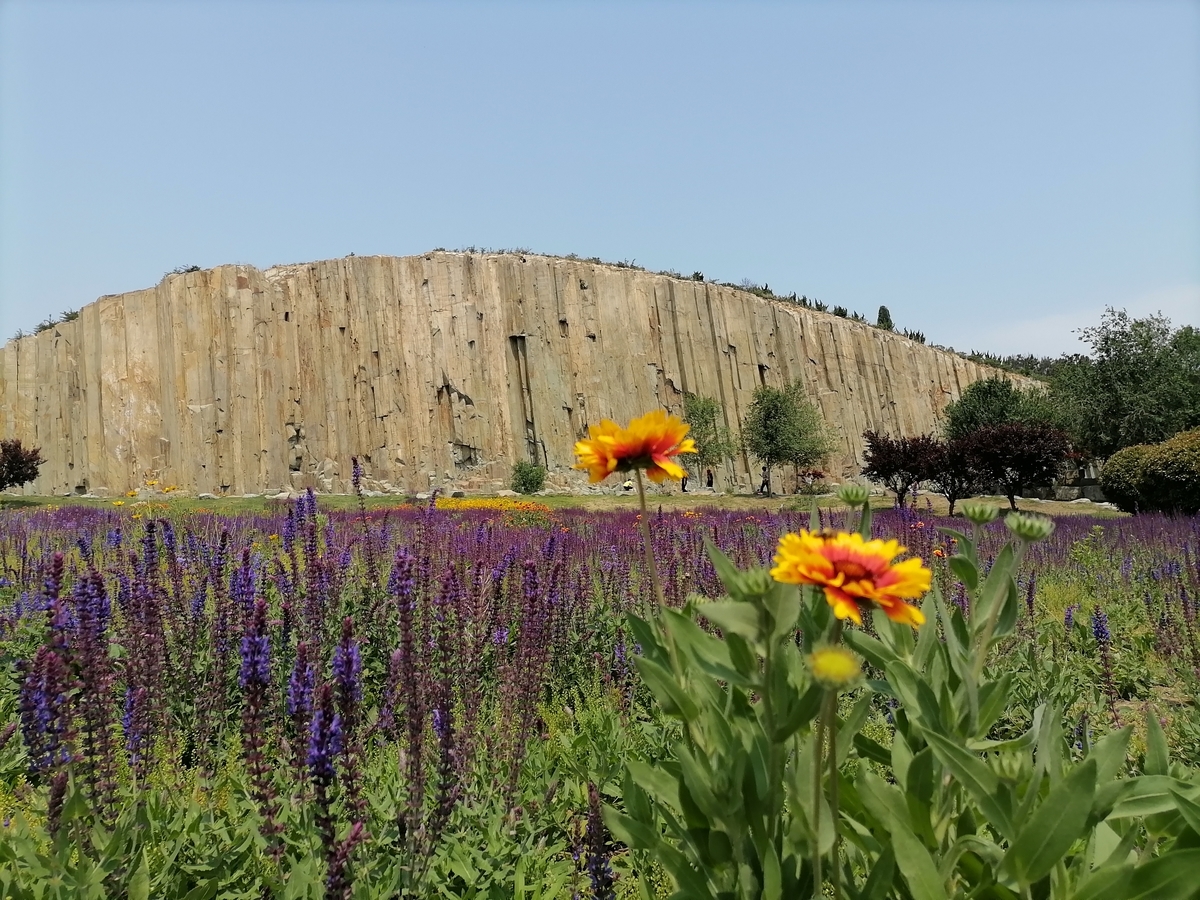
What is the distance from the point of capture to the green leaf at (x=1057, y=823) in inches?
43.9

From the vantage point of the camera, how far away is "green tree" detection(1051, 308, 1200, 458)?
31531mm

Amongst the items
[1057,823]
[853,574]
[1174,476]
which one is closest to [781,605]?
[853,574]

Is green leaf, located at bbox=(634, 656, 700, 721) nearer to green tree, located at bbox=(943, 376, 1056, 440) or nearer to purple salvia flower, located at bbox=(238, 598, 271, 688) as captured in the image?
purple salvia flower, located at bbox=(238, 598, 271, 688)

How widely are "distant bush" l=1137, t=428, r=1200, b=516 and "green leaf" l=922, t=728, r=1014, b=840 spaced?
746 inches

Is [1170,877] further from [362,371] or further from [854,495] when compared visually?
[362,371]

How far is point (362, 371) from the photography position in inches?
1460

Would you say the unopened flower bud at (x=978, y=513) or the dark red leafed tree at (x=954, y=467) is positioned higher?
the dark red leafed tree at (x=954, y=467)

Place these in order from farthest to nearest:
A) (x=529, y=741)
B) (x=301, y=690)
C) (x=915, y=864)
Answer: (x=529, y=741), (x=301, y=690), (x=915, y=864)

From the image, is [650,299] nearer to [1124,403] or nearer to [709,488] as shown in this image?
[709,488]

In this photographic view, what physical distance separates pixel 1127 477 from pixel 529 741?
66.6ft

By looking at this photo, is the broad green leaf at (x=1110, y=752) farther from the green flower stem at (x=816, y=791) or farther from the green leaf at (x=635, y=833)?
the green leaf at (x=635, y=833)

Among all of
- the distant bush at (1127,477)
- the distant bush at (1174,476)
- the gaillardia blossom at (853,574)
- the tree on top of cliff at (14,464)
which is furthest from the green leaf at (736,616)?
the tree on top of cliff at (14,464)

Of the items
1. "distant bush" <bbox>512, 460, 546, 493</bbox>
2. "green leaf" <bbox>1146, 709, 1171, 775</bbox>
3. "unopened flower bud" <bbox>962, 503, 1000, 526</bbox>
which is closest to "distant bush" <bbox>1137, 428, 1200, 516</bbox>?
"green leaf" <bbox>1146, 709, 1171, 775</bbox>

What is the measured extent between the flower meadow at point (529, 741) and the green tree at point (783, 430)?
1291 inches
